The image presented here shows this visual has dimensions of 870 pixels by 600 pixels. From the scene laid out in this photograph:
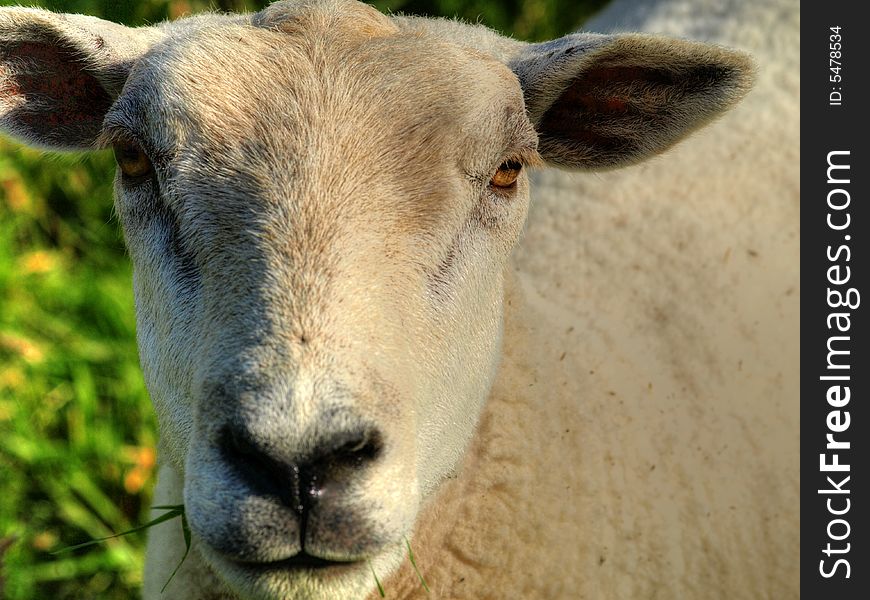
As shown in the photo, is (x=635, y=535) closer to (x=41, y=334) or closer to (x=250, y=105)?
(x=250, y=105)

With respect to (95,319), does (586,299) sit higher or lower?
higher

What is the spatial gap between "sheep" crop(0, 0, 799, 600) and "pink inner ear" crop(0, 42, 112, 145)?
0.4 inches

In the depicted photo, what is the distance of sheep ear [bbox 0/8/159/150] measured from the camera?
315 centimetres

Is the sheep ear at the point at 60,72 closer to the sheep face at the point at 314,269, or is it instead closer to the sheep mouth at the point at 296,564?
the sheep face at the point at 314,269

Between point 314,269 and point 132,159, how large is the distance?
0.86 meters

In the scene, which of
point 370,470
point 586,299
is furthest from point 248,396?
point 586,299

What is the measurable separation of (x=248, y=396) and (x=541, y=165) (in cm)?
148

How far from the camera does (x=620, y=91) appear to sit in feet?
11.0

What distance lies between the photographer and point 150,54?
2967mm

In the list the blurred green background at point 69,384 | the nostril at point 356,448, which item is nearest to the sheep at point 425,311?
the nostril at point 356,448

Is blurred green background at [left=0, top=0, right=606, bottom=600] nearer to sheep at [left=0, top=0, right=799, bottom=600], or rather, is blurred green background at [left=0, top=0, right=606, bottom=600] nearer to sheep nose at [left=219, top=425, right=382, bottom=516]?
sheep at [left=0, top=0, right=799, bottom=600]

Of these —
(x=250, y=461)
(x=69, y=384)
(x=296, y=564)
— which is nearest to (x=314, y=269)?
(x=250, y=461)

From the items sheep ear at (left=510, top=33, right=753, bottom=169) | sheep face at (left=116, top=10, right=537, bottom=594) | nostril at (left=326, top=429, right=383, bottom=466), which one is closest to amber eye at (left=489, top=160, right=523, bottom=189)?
sheep face at (left=116, top=10, right=537, bottom=594)

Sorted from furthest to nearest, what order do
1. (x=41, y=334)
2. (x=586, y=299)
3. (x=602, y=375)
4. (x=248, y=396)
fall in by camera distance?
(x=41, y=334)
(x=586, y=299)
(x=602, y=375)
(x=248, y=396)
